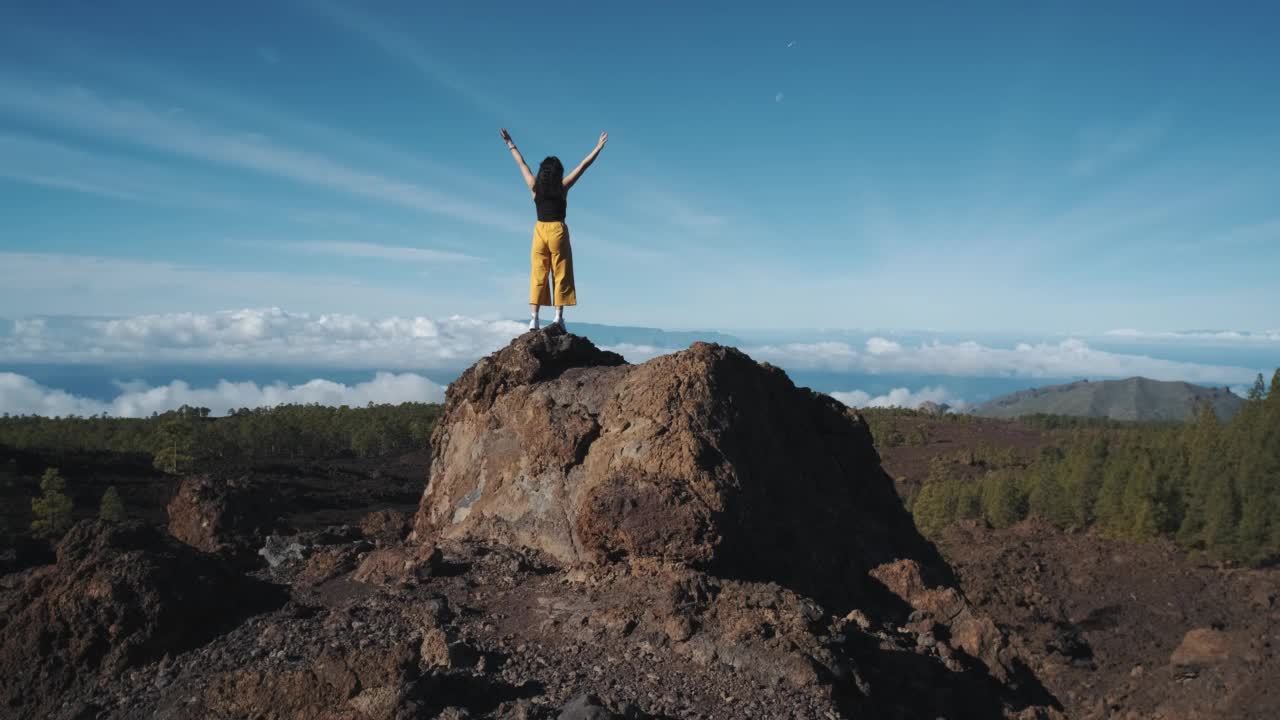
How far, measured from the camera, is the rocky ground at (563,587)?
6516mm

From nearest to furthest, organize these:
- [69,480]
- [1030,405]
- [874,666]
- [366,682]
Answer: [366,682], [874,666], [69,480], [1030,405]

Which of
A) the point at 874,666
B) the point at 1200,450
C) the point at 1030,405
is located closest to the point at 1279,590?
the point at 1200,450

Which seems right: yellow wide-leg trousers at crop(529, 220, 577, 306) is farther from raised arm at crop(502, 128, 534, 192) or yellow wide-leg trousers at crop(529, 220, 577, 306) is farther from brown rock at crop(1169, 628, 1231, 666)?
brown rock at crop(1169, 628, 1231, 666)

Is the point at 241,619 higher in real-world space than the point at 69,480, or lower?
higher

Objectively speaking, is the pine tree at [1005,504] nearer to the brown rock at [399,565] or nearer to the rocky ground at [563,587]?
the rocky ground at [563,587]

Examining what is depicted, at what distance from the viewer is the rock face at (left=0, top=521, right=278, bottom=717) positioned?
7445 mm

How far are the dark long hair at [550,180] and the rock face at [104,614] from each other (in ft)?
20.0

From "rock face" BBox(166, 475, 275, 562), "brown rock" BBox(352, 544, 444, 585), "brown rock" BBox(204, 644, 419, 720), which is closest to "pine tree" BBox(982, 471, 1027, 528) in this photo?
"rock face" BBox(166, 475, 275, 562)

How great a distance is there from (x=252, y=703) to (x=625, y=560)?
3.78 metres

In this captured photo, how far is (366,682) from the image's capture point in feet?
20.3

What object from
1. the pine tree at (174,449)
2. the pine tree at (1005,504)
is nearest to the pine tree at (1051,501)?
the pine tree at (1005,504)

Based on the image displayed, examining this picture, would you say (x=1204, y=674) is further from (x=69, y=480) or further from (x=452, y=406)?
(x=69, y=480)

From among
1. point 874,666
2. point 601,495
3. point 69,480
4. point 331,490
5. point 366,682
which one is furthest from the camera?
point 331,490

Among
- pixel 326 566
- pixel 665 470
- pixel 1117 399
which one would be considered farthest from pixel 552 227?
pixel 1117 399
